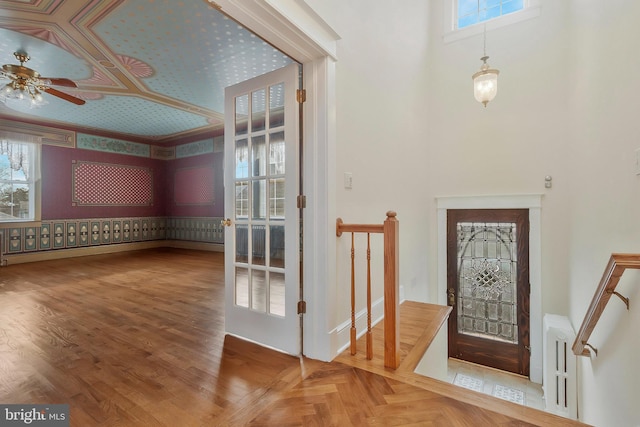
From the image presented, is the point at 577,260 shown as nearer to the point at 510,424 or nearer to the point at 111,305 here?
the point at 510,424

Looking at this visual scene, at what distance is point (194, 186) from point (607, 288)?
25.7 ft

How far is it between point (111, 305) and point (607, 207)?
4646mm

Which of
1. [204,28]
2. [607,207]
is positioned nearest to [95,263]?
[204,28]

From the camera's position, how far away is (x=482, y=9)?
433 cm

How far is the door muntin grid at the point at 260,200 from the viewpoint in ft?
7.29

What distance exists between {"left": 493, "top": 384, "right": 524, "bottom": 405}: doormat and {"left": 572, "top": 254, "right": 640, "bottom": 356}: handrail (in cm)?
197

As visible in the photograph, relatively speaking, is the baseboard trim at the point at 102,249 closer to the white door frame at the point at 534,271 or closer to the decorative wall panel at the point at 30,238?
the decorative wall panel at the point at 30,238

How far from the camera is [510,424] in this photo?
1472 millimetres

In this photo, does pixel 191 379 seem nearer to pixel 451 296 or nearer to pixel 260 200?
pixel 260 200

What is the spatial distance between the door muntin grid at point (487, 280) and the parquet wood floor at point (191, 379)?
1683mm

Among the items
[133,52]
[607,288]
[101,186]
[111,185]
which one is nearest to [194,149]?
[111,185]

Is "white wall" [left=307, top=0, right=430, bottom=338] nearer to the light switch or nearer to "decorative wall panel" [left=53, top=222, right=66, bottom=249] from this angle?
the light switch

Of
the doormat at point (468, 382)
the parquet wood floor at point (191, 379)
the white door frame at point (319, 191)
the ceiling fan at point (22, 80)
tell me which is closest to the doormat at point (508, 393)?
the doormat at point (468, 382)

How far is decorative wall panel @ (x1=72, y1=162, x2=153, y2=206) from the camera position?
22.1 ft
